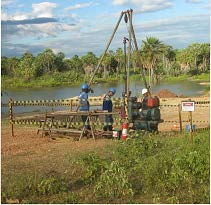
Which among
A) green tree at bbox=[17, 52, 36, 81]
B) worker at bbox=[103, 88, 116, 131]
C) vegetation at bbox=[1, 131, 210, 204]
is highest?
green tree at bbox=[17, 52, 36, 81]

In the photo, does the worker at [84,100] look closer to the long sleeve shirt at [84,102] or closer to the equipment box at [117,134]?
the long sleeve shirt at [84,102]

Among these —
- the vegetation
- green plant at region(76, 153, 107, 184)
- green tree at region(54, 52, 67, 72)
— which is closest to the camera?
the vegetation

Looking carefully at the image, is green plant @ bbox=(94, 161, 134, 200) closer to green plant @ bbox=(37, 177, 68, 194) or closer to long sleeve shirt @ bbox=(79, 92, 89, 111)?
green plant @ bbox=(37, 177, 68, 194)

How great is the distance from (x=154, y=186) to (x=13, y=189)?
77.9 inches

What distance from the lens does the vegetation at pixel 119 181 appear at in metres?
5.80

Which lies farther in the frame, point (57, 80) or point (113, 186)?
point (57, 80)

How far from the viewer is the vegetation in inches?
229

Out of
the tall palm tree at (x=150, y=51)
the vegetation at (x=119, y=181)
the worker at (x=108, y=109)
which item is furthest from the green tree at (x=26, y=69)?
the vegetation at (x=119, y=181)

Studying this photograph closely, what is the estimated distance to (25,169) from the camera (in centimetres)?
743

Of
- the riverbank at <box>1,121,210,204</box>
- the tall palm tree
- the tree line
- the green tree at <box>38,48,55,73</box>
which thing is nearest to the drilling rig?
the riverbank at <box>1,121,210,204</box>

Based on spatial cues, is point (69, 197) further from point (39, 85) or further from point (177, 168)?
point (39, 85)

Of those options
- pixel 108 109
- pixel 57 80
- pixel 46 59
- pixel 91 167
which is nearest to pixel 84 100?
pixel 108 109

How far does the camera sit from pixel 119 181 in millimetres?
5949

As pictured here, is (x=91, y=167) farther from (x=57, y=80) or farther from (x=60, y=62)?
(x=60, y=62)
